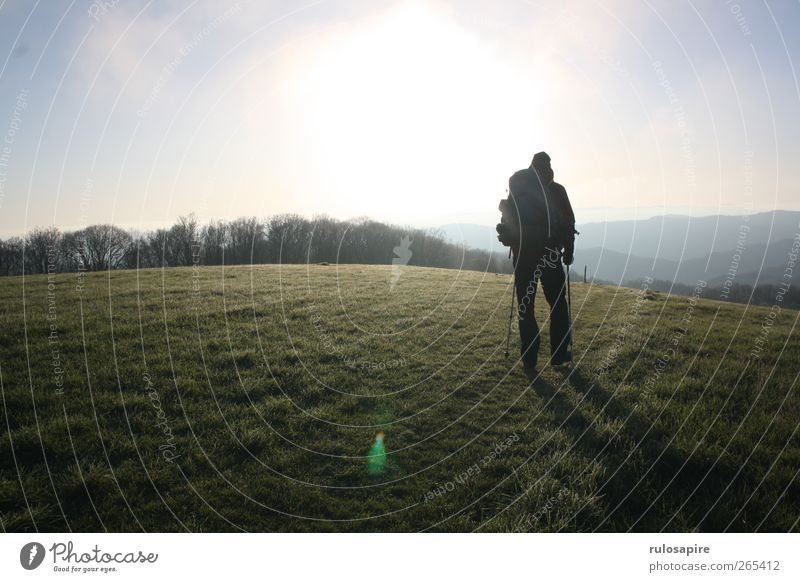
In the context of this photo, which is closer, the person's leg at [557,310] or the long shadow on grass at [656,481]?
the long shadow on grass at [656,481]

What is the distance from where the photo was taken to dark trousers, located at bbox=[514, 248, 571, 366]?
9.54m

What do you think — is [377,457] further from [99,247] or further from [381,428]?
[99,247]

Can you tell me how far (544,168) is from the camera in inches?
365

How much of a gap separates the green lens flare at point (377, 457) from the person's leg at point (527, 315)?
445cm

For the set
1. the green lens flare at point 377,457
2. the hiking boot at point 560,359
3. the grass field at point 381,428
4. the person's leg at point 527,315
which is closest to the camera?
the grass field at point 381,428

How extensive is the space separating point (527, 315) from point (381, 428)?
180 inches

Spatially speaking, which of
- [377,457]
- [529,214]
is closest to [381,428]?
[377,457]

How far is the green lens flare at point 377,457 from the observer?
18.6 ft

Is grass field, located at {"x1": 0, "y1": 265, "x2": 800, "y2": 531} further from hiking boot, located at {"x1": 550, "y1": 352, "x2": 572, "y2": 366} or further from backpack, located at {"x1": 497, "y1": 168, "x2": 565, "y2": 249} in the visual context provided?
backpack, located at {"x1": 497, "y1": 168, "x2": 565, "y2": 249}

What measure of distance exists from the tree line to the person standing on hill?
36.3 m

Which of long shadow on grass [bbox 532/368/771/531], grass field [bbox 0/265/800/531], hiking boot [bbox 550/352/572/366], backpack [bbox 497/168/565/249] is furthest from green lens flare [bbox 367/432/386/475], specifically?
backpack [bbox 497/168/565/249]
